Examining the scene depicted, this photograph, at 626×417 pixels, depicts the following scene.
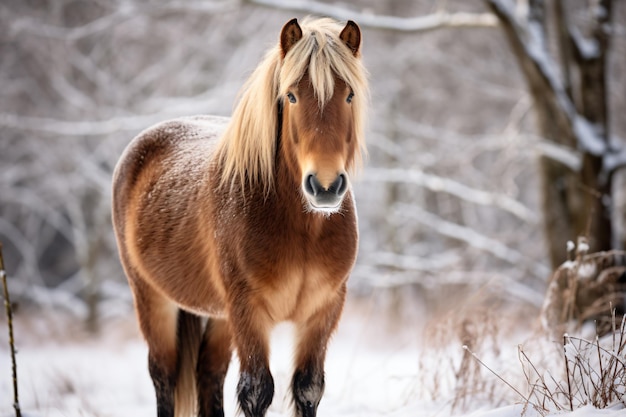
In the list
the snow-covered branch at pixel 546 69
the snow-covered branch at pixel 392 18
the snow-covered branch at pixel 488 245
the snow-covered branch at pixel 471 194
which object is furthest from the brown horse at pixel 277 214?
A: the snow-covered branch at pixel 488 245

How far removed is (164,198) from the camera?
3.77m

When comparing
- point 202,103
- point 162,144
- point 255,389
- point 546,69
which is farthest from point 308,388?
point 202,103

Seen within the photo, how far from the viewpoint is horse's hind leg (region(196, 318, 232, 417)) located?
13.1 feet

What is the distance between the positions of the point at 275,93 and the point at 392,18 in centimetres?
409

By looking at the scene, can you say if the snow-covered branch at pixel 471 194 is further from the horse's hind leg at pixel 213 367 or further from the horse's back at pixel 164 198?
the horse's hind leg at pixel 213 367

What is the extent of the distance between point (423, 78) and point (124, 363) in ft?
26.6

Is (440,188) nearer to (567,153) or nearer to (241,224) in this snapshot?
(567,153)

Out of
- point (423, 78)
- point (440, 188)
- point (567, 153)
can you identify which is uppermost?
point (423, 78)

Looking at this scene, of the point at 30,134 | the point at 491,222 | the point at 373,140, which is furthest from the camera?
the point at 491,222

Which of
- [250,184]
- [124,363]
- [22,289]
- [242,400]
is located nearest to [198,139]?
[250,184]

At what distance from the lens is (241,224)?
120 inches

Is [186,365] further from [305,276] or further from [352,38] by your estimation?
[352,38]

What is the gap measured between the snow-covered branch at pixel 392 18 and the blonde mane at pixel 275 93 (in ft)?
11.2

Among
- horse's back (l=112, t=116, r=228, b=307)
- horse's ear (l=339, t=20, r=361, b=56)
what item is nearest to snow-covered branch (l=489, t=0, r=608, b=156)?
horse's back (l=112, t=116, r=228, b=307)
